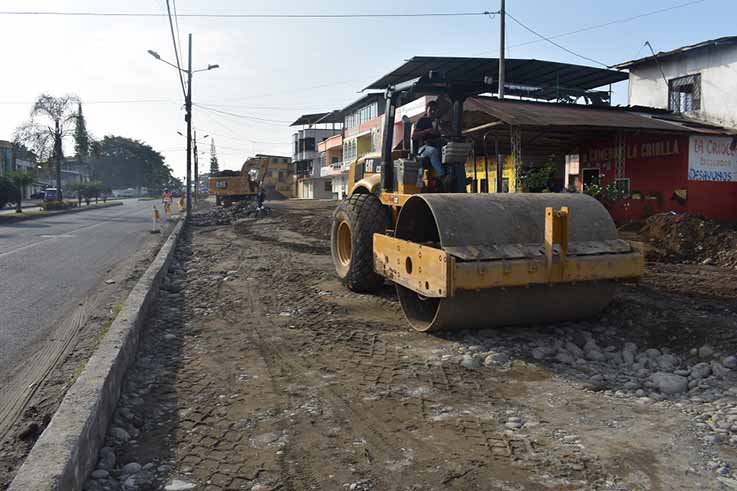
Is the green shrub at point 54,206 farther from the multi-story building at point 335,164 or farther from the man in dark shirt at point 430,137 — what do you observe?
the man in dark shirt at point 430,137

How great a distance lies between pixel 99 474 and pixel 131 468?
0.17m

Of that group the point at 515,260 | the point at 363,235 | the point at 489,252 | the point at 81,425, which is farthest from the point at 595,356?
the point at 81,425

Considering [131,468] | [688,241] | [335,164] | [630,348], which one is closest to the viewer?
[131,468]

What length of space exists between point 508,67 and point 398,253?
23.6m

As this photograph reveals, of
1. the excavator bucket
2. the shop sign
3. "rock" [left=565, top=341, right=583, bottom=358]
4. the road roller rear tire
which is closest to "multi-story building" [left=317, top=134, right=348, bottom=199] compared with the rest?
the shop sign

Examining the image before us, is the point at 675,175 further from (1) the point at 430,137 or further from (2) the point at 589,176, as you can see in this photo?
(1) the point at 430,137

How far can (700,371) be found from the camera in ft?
15.6

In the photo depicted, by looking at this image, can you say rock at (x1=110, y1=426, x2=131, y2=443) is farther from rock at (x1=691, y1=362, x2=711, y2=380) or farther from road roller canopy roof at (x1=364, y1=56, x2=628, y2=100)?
road roller canopy roof at (x1=364, y1=56, x2=628, y2=100)

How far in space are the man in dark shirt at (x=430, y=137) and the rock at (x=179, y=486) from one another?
4.57m

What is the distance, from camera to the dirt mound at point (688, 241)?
11406 millimetres

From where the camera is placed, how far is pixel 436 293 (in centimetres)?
Answer: 509

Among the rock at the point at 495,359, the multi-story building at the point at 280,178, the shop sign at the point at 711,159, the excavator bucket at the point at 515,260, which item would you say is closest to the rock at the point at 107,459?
the excavator bucket at the point at 515,260

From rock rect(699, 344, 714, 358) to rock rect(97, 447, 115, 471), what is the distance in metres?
4.59

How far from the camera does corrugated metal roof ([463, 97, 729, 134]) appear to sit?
13977mm
